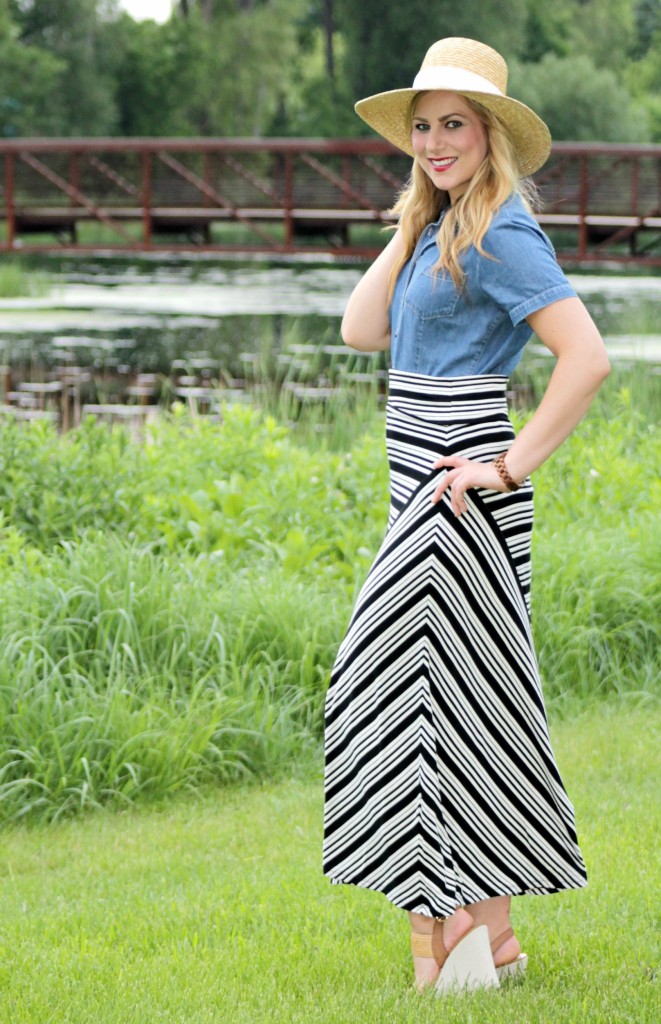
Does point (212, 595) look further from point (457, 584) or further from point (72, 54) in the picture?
point (72, 54)

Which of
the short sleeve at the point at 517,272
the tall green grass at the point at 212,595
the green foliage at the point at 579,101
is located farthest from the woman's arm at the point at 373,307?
the green foliage at the point at 579,101

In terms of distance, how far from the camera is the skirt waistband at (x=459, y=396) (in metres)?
2.64

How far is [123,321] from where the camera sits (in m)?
21.0

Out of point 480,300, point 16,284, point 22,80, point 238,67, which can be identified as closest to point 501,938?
point 480,300

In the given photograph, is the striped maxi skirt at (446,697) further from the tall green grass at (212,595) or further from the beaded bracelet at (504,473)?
the tall green grass at (212,595)

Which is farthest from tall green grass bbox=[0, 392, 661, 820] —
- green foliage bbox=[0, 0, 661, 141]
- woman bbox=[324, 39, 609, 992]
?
green foliage bbox=[0, 0, 661, 141]

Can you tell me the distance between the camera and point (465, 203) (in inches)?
103

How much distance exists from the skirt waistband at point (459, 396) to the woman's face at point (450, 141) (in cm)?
31

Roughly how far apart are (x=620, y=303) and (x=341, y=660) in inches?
787

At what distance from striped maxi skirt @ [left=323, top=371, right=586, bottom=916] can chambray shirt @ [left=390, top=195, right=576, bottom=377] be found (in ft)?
0.12

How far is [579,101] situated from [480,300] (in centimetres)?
4812

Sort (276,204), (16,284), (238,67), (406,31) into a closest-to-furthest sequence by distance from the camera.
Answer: (16,284) → (276,204) → (238,67) → (406,31)

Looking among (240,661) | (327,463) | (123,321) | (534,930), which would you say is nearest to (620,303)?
(123,321)

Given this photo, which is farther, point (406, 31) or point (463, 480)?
point (406, 31)
